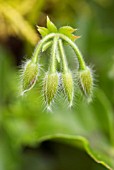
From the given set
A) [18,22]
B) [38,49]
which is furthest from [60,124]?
[38,49]

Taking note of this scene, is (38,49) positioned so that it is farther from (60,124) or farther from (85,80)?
(60,124)

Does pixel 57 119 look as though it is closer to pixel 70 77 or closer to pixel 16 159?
pixel 16 159

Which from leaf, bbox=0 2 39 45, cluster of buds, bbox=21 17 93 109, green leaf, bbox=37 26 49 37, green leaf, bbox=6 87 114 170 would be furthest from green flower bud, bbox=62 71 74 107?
leaf, bbox=0 2 39 45

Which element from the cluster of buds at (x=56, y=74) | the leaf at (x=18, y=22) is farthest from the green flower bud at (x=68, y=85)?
the leaf at (x=18, y=22)

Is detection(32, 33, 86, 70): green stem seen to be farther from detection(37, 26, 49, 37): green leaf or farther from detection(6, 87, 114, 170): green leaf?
detection(6, 87, 114, 170): green leaf

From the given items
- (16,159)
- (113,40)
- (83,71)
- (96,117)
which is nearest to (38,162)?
(16,159)
